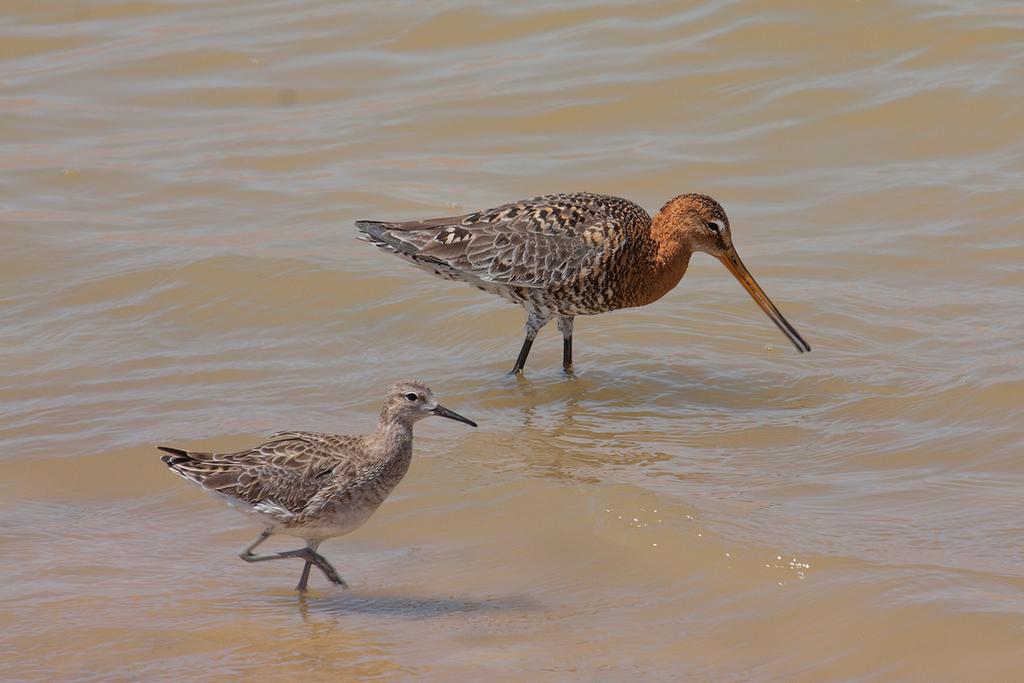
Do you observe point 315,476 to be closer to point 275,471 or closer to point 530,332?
point 275,471

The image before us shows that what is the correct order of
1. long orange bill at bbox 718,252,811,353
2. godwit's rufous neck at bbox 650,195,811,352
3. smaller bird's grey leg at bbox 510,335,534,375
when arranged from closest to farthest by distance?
long orange bill at bbox 718,252,811,353
godwit's rufous neck at bbox 650,195,811,352
smaller bird's grey leg at bbox 510,335,534,375

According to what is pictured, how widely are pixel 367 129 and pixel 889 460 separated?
22.7 feet

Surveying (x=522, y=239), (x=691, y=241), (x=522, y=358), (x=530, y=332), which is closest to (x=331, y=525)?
(x=522, y=358)

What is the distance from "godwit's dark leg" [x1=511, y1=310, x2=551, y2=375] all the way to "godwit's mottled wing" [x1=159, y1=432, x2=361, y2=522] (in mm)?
3065

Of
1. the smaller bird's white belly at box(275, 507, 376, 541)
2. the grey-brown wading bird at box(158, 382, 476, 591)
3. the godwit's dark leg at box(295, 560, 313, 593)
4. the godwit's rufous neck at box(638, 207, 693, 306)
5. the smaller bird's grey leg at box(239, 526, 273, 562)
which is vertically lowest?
the godwit's dark leg at box(295, 560, 313, 593)

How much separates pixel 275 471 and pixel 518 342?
4.04 meters

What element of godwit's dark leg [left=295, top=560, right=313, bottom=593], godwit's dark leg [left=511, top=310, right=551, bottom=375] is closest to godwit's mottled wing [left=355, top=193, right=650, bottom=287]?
godwit's dark leg [left=511, top=310, right=551, bottom=375]

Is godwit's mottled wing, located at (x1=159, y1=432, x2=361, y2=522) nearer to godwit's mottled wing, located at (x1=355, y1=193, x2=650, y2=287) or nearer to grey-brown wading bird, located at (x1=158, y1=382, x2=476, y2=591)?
grey-brown wading bird, located at (x1=158, y1=382, x2=476, y2=591)

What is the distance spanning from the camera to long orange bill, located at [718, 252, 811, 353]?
32.3 feet

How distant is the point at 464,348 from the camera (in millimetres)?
10586

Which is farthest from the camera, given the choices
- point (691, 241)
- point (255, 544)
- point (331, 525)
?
point (691, 241)

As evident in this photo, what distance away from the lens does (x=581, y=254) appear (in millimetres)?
9977

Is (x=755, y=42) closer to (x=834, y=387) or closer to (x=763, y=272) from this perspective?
(x=763, y=272)

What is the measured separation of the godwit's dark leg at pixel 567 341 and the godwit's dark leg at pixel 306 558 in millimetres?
3383
